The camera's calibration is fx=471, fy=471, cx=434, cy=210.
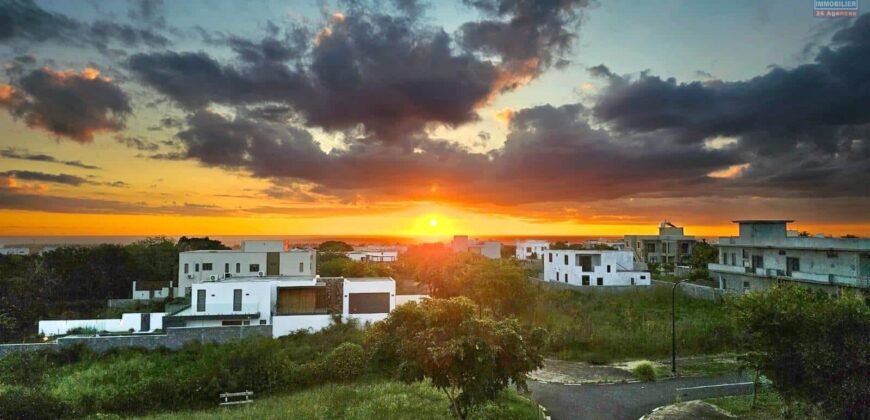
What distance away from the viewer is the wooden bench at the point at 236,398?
24.1 m

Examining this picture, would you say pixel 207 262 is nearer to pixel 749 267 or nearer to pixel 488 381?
pixel 488 381

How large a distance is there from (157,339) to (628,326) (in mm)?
Result: 30741

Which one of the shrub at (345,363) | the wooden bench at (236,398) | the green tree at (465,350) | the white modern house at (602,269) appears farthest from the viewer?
the white modern house at (602,269)

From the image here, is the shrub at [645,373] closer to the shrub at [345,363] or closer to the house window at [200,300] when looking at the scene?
the shrub at [345,363]

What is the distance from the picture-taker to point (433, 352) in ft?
40.1

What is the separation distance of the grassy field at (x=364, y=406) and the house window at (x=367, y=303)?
10124mm

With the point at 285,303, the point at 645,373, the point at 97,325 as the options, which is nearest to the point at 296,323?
the point at 285,303

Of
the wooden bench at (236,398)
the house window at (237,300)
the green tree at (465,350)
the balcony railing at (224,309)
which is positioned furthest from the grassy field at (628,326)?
the house window at (237,300)

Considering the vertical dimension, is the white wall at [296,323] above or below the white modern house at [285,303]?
below

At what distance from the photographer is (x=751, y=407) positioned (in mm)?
18391

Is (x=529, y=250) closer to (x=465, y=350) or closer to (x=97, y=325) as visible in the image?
(x=97, y=325)

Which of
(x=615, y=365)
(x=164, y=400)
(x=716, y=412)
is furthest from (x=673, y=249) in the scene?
(x=164, y=400)

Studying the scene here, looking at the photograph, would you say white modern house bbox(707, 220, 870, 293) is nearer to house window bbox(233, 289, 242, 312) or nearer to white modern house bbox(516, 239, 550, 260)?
house window bbox(233, 289, 242, 312)

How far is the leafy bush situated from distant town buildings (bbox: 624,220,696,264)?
265 feet
